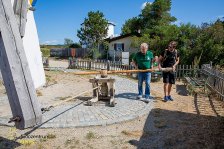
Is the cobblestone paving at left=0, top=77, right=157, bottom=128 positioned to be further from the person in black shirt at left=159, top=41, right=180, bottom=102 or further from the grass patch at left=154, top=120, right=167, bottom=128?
the person in black shirt at left=159, top=41, right=180, bottom=102

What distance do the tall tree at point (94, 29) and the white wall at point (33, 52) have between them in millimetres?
26689

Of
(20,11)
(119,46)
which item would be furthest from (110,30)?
(20,11)

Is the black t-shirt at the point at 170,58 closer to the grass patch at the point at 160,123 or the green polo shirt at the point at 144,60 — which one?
the green polo shirt at the point at 144,60

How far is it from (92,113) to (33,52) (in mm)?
5068

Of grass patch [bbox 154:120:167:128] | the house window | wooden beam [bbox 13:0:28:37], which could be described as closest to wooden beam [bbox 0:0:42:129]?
wooden beam [bbox 13:0:28:37]

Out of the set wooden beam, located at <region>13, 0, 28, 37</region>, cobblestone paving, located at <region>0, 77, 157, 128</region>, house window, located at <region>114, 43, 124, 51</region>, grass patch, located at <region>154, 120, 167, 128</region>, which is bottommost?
grass patch, located at <region>154, 120, 167, 128</region>

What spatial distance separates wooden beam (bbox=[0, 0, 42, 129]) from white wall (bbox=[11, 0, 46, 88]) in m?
7.39

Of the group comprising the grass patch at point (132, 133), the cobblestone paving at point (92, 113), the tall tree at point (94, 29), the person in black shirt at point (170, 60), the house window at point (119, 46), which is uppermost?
the tall tree at point (94, 29)

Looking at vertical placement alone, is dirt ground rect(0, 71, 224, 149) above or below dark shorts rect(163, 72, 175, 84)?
below

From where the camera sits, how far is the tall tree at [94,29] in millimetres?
36844

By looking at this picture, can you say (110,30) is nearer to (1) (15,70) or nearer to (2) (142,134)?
(2) (142,134)

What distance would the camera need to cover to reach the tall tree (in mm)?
36844

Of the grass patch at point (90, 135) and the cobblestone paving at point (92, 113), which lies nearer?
the grass patch at point (90, 135)

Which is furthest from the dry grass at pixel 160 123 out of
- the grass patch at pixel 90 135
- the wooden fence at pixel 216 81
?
the wooden fence at pixel 216 81
